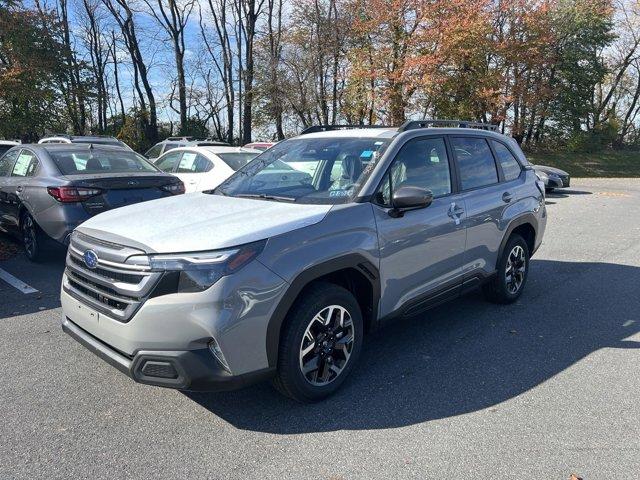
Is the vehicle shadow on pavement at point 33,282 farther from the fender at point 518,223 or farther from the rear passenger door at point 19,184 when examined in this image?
the fender at point 518,223

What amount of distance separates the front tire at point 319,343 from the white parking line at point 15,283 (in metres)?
3.97

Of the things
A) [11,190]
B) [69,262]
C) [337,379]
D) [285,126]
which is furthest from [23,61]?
[337,379]

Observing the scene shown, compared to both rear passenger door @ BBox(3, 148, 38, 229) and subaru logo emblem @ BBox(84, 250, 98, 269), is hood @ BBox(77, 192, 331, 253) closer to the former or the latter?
subaru logo emblem @ BBox(84, 250, 98, 269)

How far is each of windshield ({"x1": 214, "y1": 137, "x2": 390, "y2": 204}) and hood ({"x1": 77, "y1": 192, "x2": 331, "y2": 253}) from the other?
0.71 ft

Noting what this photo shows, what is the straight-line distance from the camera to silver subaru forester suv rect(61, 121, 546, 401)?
2730 millimetres

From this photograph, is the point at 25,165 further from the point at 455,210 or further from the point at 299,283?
the point at 455,210

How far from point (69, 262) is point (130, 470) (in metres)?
1.53

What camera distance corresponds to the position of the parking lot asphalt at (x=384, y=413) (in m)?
2.67

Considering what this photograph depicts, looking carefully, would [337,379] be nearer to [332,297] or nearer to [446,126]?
[332,297]

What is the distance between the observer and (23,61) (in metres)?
20.7

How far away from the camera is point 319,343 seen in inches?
127

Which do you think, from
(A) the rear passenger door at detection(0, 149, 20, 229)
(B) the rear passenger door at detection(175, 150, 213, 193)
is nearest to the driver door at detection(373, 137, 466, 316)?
(B) the rear passenger door at detection(175, 150, 213, 193)

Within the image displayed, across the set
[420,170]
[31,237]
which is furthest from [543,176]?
[31,237]

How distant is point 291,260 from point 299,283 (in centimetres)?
15
